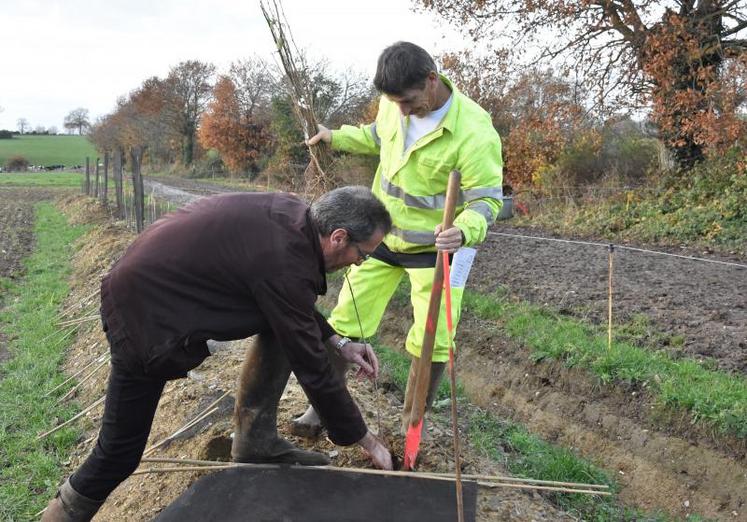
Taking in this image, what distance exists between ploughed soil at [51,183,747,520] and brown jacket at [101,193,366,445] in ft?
3.66

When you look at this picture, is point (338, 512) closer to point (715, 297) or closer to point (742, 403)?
point (742, 403)

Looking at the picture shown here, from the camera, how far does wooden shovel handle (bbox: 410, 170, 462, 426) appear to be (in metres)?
2.74

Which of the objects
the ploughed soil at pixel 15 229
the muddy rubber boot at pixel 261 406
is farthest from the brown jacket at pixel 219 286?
the ploughed soil at pixel 15 229

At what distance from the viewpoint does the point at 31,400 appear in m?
5.07

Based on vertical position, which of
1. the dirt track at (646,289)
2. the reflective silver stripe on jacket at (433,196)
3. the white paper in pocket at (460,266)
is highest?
the reflective silver stripe on jacket at (433,196)

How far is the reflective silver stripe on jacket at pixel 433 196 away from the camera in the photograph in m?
3.11

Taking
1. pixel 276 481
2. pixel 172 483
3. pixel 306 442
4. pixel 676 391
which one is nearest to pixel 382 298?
pixel 306 442

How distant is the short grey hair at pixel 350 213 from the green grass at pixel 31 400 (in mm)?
2551

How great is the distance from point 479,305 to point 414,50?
4.23 metres

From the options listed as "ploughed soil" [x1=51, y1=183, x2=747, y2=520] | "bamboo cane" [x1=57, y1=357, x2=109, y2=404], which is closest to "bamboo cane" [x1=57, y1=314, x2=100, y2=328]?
"ploughed soil" [x1=51, y1=183, x2=747, y2=520]

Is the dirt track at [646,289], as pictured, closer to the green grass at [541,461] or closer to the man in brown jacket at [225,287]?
the green grass at [541,461]

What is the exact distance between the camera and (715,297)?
673 centimetres

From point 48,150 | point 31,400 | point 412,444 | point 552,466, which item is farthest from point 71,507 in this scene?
point 48,150

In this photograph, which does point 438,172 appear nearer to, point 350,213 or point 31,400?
point 350,213
